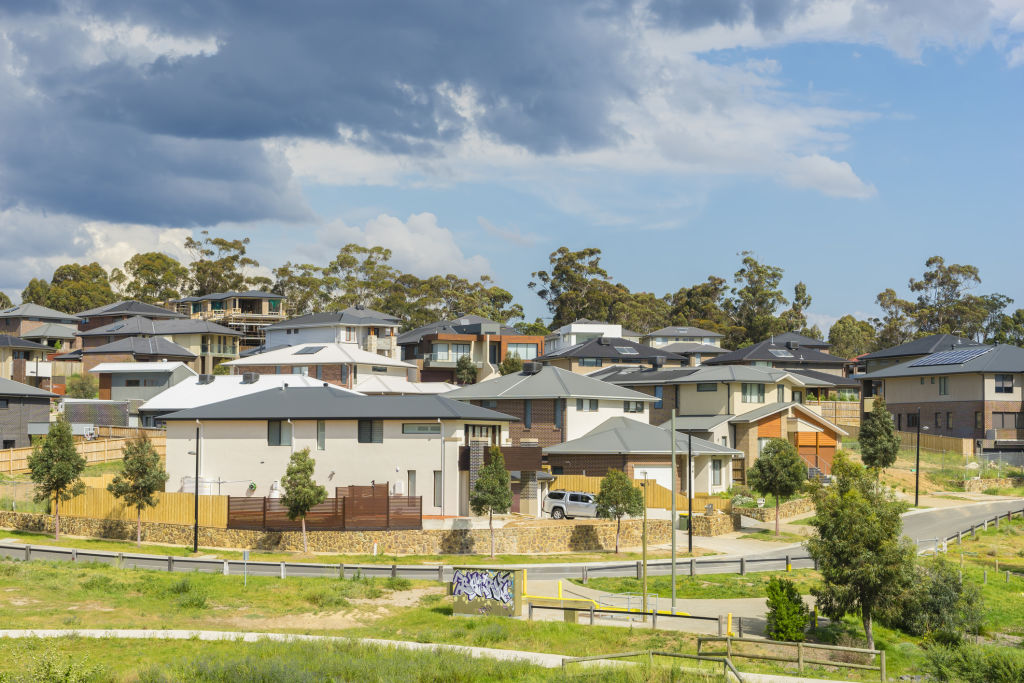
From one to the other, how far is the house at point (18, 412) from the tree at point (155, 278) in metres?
91.8

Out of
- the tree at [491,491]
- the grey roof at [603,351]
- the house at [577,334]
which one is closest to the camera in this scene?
the tree at [491,491]

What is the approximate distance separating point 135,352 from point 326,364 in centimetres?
2352

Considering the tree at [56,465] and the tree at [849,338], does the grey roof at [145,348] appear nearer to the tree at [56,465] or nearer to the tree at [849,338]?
the tree at [56,465]

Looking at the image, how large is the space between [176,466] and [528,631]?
31518 millimetres

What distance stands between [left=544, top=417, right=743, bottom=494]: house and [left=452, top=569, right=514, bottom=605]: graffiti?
28.6 m

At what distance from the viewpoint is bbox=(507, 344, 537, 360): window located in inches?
4661

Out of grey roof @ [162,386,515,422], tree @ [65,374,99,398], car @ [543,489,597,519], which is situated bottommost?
car @ [543,489,597,519]

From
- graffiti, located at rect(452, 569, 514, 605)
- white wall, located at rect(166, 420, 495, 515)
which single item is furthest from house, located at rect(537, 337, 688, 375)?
graffiti, located at rect(452, 569, 514, 605)

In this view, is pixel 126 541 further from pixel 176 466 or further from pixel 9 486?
pixel 9 486

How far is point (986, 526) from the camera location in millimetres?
60156

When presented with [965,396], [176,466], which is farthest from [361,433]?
[965,396]

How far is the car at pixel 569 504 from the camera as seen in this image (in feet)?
192

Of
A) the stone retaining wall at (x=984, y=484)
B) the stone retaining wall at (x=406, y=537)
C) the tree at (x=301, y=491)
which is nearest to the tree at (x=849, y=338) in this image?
the stone retaining wall at (x=984, y=484)

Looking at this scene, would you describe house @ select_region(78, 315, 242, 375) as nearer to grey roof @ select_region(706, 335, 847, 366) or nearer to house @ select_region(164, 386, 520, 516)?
grey roof @ select_region(706, 335, 847, 366)
